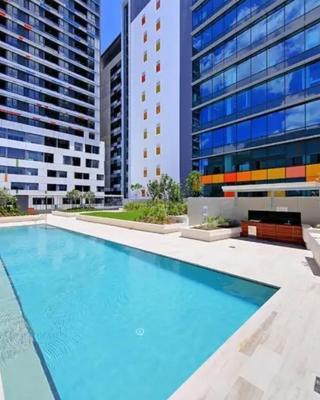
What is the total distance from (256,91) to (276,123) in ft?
13.8

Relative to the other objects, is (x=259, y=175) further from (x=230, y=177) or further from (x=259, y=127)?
(x=259, y=127)

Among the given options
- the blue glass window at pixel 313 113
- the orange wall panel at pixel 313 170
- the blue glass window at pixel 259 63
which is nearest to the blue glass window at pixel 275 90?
the blue glass window at pixel 259 63

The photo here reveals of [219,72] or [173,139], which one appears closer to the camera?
[219,72]

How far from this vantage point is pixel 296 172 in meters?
22.9

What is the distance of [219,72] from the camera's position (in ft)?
96.9

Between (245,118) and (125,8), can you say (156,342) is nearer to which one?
(245,118)

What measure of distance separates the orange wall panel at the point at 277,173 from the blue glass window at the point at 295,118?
3691 millimetres

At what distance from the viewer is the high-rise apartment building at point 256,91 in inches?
878

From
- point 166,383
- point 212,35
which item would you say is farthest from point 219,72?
point 166,383

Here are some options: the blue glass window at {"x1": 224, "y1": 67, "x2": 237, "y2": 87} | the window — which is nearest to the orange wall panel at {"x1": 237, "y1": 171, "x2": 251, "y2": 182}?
the blue glass window at {"x1": 224, "y1": 67, "x2": 237, "y2": 87}

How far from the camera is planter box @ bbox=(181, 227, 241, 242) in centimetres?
1273

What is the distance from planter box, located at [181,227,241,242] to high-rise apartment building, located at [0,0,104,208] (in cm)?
3380

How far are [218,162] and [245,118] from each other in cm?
540

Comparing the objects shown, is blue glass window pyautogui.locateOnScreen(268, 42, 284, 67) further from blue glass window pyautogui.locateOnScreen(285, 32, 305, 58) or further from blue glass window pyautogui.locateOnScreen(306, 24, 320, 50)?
blue glass window pyautogui.locateOnScreen(306, 24, 320, 50)
